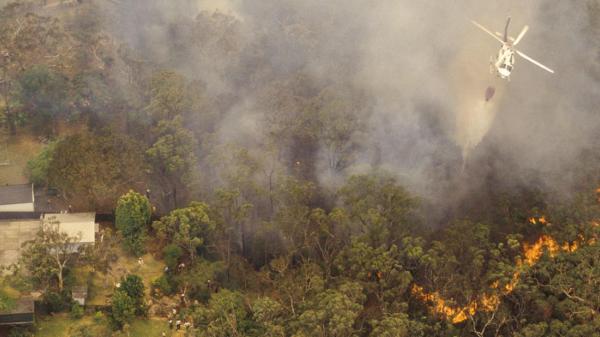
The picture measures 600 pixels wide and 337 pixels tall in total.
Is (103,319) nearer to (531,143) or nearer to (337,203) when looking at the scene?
(337,203)

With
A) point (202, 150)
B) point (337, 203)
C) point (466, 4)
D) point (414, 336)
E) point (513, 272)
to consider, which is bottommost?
point (414, 336)

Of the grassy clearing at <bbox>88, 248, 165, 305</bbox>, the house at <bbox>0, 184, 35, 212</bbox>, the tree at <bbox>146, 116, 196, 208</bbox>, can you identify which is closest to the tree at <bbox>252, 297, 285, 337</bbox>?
the grassy clearing at <bbox>88, 248, 165, 305</bbox>

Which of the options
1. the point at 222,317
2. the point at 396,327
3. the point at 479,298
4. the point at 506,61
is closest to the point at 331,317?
the point at 396,327

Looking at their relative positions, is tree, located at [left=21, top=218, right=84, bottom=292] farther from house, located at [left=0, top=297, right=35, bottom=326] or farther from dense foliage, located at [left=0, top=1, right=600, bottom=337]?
house, located at [left=0, top=297, right=35, bottom=326]

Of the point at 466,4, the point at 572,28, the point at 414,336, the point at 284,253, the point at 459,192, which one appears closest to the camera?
the point at 414,336

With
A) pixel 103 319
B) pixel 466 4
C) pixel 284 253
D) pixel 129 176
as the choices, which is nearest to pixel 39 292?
pixel 103 319

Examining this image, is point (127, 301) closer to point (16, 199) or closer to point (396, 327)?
point (16, 199)
